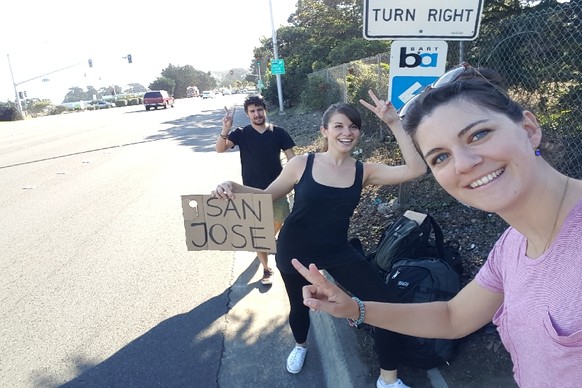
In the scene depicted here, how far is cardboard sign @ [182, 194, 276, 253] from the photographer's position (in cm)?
250

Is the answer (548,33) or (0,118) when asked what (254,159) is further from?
(0,118)

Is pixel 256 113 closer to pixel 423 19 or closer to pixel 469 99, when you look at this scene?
pixel 423 19

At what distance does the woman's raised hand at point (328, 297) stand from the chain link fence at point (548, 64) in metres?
3.21

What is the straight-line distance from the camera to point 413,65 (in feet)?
12.2

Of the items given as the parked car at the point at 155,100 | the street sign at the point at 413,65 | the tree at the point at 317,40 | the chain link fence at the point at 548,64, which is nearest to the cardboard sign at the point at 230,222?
the street sign at the point at 413,65

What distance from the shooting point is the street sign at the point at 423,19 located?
3408 mm

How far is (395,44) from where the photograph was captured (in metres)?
3.68

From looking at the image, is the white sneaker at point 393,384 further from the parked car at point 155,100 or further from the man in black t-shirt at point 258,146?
the parked car at point 155,100

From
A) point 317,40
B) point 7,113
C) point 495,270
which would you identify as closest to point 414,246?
point 495,270

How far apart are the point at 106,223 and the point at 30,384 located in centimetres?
337

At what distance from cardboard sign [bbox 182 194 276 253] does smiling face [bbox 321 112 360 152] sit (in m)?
0.56

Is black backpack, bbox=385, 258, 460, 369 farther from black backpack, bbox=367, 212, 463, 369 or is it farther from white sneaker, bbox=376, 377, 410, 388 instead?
white sneaker, bbox=376, 377, 410, 388

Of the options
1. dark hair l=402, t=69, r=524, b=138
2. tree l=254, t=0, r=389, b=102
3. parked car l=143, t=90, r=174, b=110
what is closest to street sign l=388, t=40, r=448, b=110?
dark hair l=402, t=69, r=524, b=138

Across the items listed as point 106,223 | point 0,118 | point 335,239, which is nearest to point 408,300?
point 335,239
